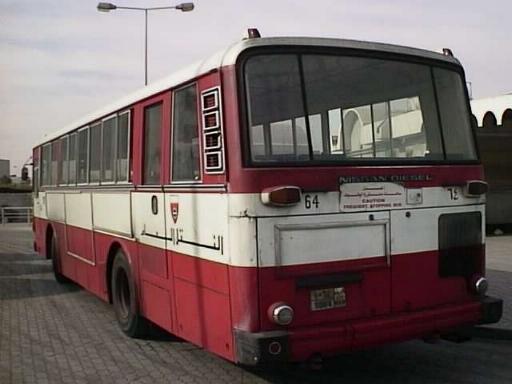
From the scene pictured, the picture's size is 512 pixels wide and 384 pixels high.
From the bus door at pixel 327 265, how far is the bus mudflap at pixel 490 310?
981 mm

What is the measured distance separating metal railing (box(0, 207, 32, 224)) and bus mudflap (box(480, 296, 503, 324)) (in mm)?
30237

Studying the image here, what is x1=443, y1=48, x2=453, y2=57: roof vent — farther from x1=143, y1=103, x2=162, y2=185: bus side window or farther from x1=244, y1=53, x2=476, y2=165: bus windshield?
x1=143, y1=103, x2=162, y2=185: bus side window

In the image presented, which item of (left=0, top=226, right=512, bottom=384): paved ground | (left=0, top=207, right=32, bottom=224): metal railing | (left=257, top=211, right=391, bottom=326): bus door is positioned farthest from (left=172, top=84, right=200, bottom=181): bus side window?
(left=0, top=207, right=32, bottom=224): metal railing

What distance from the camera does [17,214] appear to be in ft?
112

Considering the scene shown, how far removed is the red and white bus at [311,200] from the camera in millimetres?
4773

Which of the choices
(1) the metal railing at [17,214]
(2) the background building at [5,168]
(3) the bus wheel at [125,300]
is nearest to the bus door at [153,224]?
(3) the bus wheel at [125,300]

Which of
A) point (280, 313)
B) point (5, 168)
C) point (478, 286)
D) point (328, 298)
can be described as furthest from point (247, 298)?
point (5, 168)

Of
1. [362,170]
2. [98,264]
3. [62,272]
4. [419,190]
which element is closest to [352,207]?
[362,170]

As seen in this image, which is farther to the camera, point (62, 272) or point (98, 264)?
point (62, 272)

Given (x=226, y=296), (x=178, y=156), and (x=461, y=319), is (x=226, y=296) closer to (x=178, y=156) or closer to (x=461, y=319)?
(x=178, y=156)

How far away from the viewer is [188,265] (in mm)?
5508

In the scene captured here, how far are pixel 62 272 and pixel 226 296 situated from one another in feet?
21.8

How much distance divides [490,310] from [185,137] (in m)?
2.97

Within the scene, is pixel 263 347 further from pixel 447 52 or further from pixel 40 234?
pixel 40 234
